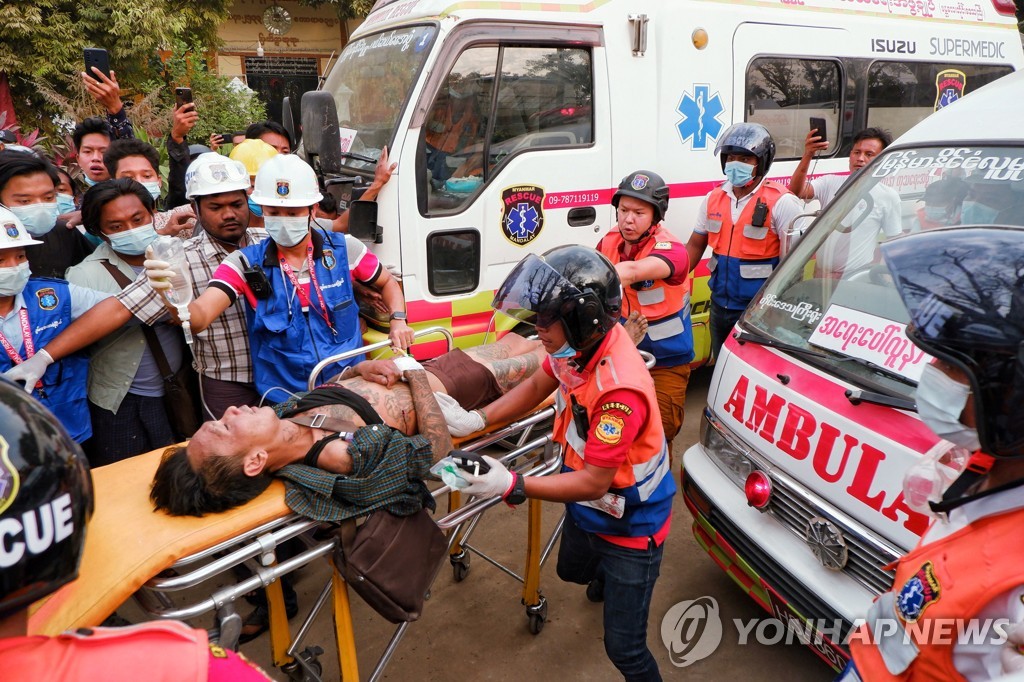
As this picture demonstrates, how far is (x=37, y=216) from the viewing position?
9.58 feet

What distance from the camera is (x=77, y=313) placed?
2.62 metres

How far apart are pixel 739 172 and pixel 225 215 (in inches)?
110

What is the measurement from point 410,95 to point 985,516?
331 cm

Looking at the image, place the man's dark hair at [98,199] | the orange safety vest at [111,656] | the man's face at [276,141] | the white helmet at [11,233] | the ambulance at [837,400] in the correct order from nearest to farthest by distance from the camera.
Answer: the orange safety vest at [111,656] → the ambulance at [837,400] → the white helmet at [11,233] → the man's dark hair at [98,199] → the man's face at [276,141]

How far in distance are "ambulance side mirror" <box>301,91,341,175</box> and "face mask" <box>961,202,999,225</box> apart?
275cm

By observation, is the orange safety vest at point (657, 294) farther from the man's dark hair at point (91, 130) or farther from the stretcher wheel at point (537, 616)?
the man's dark hair at point (91, 130)

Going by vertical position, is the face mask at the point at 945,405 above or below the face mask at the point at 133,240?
below

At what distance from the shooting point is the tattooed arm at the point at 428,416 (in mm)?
2619

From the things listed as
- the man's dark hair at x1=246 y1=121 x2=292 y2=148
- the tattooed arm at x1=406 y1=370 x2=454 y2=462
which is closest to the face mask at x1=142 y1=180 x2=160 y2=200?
the man's dark hair at x1=246 y1=121 x2=292 y2=148

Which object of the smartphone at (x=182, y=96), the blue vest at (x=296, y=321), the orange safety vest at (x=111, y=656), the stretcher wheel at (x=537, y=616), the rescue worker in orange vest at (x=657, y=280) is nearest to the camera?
the orange safety vest at (x=111, y=656)

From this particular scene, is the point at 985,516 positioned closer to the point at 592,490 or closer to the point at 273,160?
the point at 592,490

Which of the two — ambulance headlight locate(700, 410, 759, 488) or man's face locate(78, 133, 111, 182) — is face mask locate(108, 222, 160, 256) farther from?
ambulance headlight locate(700, 410, 759, 488)

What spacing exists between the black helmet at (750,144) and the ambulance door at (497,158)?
736 mm

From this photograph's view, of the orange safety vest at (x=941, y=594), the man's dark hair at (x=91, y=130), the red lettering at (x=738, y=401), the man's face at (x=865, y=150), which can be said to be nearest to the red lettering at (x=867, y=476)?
the red lettering at (x=738, y=401)
